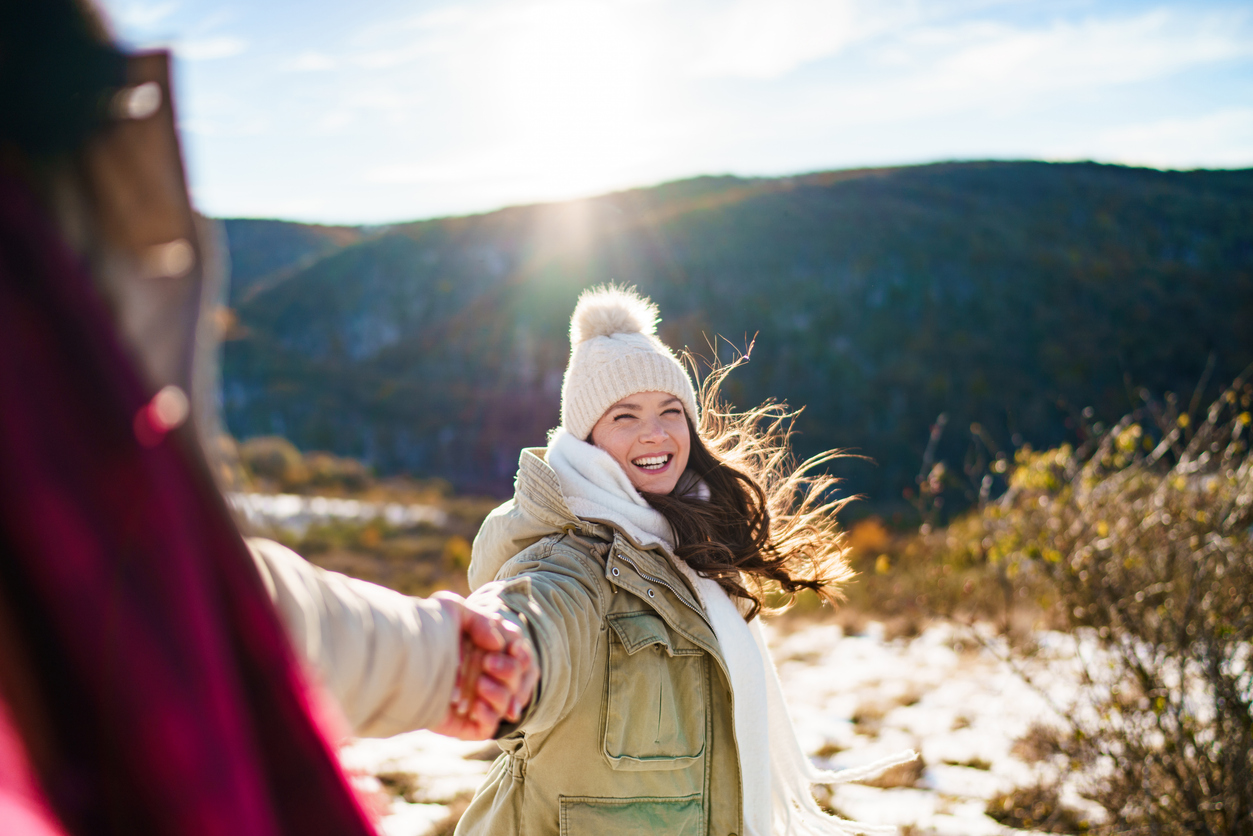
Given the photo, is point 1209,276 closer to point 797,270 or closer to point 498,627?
point 797,270

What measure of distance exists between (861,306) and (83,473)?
183 feet

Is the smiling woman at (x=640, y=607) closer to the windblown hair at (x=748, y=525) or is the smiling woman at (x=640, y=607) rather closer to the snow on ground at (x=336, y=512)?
the windblown hair at (x=748, y=525)

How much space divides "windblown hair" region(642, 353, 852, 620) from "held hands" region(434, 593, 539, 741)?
0.99 meters

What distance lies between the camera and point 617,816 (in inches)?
65.4

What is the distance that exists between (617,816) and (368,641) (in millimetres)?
1074

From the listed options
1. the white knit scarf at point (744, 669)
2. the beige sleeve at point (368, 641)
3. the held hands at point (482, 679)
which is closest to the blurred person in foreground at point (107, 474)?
the beige sleeve at point (368, 641)

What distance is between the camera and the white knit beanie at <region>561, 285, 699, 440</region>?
2270 millimetres

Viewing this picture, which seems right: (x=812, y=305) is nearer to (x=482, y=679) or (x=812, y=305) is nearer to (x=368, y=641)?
(x=482, y=679)

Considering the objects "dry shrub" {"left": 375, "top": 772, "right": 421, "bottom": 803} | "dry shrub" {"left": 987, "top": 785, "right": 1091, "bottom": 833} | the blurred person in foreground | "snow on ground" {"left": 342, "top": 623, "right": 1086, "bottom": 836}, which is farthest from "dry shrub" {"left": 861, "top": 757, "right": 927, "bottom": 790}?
the blurred person in foreground

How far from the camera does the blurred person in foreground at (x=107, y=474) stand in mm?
496

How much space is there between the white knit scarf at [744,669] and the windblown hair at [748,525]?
59 millimetres

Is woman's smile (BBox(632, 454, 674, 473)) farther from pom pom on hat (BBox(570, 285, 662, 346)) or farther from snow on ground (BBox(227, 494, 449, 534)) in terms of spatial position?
snow on ground (BBox(227, 494, 449, 534))

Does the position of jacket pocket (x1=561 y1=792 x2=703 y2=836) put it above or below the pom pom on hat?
below

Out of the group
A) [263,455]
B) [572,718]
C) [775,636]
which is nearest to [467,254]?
[263,455]
